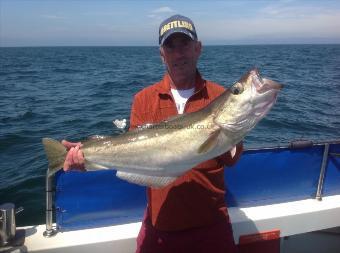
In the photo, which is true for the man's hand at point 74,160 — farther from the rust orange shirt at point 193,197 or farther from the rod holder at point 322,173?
the rod holder at point 322,173

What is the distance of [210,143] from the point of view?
11.0 feet

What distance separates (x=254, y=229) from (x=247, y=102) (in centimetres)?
225

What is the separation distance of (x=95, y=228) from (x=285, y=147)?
2.73 meters

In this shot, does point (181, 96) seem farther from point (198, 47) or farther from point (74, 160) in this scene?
point (74, 160)

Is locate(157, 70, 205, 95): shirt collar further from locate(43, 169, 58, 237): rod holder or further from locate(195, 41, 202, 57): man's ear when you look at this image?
locate(43, 169, 58, 237): rod holder

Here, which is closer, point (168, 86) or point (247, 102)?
point (247, 102)

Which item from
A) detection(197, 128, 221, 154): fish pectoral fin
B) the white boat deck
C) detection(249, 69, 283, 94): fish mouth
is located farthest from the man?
detection(249, 69, 283, 94): fish mouth

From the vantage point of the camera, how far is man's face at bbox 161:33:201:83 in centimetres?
393

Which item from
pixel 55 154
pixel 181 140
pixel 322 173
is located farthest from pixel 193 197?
pixel 322 173

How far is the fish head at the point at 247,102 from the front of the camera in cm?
318

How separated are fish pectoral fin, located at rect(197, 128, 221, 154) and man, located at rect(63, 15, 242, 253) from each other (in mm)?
379

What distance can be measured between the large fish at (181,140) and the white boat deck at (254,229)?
1064 mm

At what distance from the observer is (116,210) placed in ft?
15.3

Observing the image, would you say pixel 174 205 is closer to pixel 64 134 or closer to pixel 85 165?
pixel 85 165
